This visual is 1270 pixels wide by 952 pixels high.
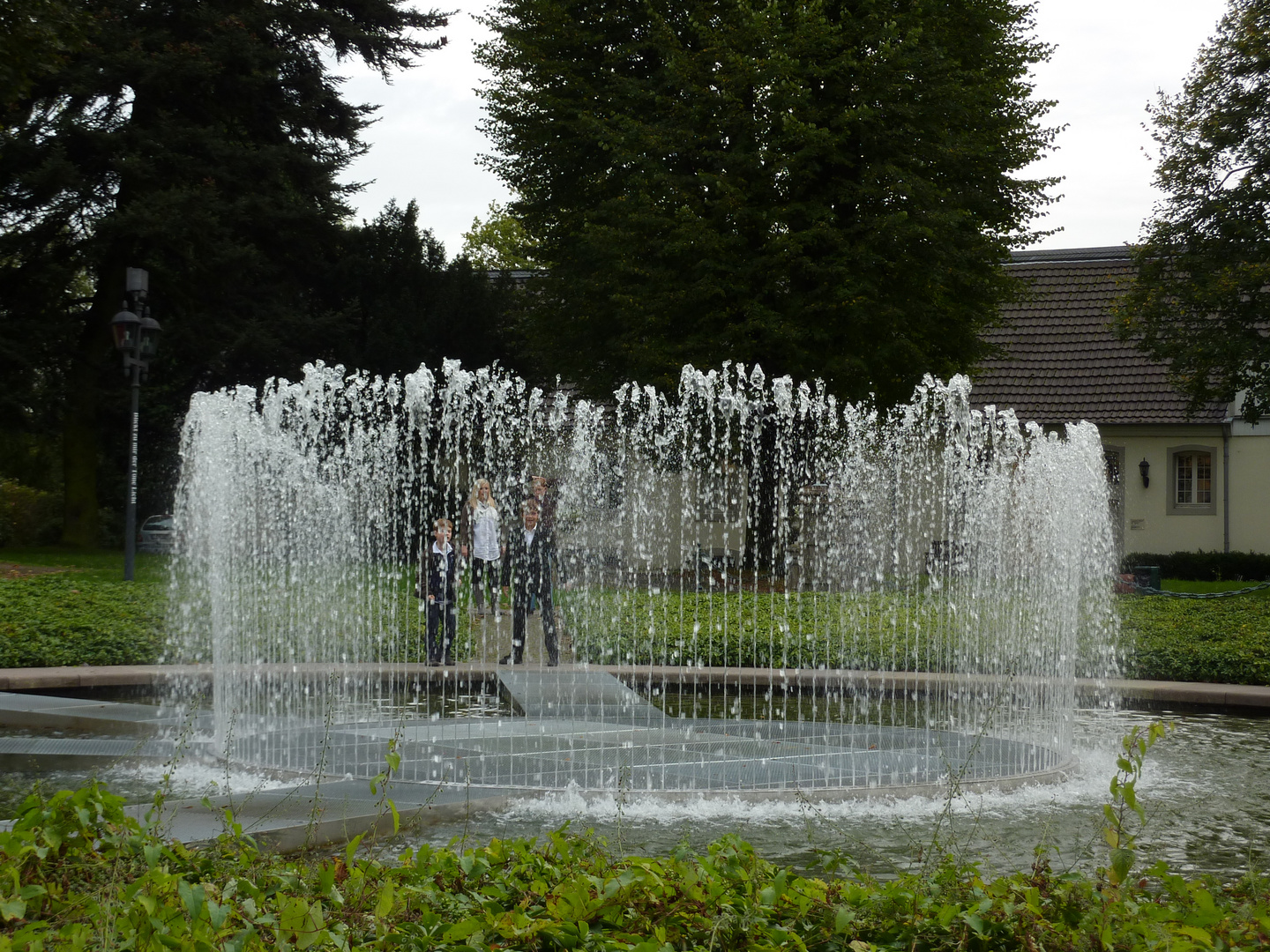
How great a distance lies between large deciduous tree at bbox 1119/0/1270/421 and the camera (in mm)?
23344

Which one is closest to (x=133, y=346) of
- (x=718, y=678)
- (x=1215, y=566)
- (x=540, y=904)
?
(x=718, y=678)

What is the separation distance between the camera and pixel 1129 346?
33188mm

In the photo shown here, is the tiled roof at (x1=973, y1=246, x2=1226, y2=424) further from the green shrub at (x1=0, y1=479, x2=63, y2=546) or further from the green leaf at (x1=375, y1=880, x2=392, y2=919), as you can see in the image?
the green leaf at (x1=375, y1=880, x2=392, y2=919)

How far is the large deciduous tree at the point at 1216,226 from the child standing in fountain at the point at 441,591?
1608 cm

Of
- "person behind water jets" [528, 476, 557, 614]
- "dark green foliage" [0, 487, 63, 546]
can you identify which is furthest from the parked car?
"person behind water jets" [528, 476, 557, 614]

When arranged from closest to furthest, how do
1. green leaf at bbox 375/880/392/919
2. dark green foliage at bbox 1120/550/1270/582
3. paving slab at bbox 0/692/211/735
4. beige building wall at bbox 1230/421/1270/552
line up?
green leaf at bbox 375/880/392/919 < paving slab at bbox 0/692/211/735 < dark green foliage at bbox 1120/550/1270/582 < beige building wall at bbox 1230/421/1270/552

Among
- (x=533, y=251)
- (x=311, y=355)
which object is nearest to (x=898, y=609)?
(x=533, y=251)

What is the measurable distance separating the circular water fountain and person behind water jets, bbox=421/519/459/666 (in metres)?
0.20

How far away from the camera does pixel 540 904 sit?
3.88 metres

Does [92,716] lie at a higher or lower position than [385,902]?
lower

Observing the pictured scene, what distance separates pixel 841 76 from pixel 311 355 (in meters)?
12.7

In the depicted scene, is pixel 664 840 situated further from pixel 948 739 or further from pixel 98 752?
pixel 98 752

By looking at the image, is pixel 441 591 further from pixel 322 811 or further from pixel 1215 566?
pixel 1215 566

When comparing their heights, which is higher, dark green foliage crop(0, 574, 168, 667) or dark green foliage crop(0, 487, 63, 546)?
dark green foliage crop(0, 487, 63, 546)
